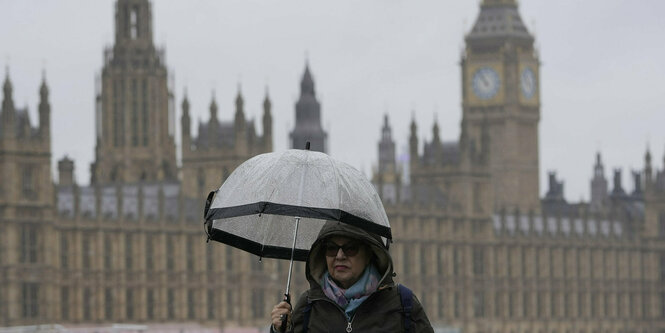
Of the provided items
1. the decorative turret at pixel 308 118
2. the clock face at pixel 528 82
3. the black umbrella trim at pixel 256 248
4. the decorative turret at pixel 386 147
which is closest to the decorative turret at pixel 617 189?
the clock face at pixel 528 82

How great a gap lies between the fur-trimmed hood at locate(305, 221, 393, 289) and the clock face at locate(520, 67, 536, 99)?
141723 mm

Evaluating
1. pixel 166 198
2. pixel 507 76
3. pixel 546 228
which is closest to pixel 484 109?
pixel 507 76

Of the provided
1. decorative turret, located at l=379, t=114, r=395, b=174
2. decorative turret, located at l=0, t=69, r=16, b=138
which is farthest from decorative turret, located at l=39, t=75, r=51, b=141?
decorative turret, located at l=379, t=114, r=395, b=174

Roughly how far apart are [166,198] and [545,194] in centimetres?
5790

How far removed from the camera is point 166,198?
107000mm

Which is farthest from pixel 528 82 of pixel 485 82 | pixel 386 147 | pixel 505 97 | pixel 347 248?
pixel 347 248

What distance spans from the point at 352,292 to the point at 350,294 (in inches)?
0.7

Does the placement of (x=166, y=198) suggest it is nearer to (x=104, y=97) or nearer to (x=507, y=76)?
(x=104, y=97)

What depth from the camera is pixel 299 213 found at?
40.7ft

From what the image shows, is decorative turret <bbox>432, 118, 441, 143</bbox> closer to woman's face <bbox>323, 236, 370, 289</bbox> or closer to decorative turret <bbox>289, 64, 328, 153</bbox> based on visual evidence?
decorative turret <bbox>289, 64, 328, 153</bbox>

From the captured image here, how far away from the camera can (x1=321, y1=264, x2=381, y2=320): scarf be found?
11516mm

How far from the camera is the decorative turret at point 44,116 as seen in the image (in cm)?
9425

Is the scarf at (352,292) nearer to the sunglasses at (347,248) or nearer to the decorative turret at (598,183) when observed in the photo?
the sunglasses at (347,248)

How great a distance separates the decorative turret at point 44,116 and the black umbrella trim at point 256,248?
81.5 metres
